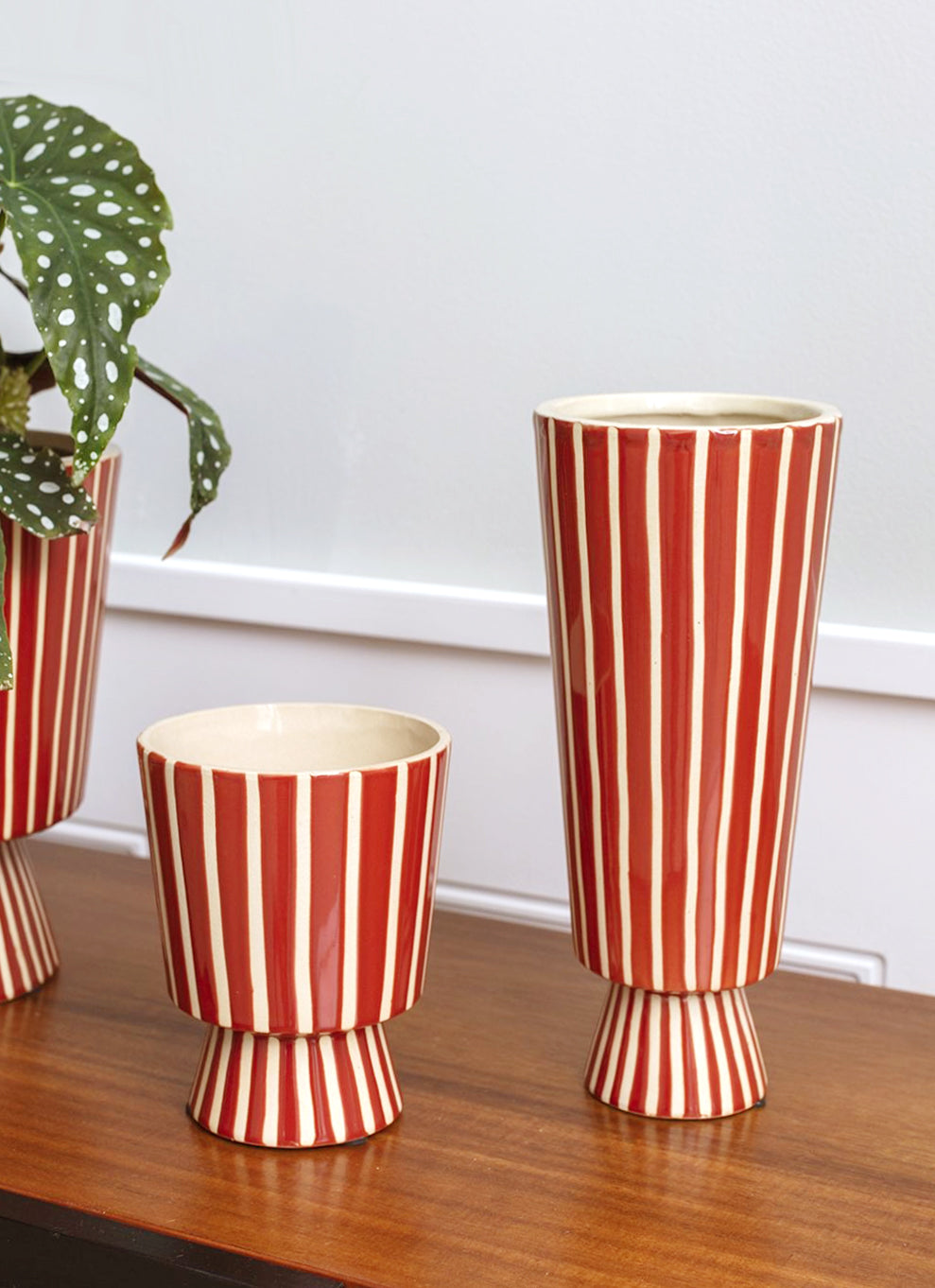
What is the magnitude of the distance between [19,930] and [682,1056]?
294mm

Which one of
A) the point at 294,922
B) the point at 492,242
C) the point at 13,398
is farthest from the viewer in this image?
the point at 492,242

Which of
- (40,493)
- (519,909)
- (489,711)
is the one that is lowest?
(519,909)

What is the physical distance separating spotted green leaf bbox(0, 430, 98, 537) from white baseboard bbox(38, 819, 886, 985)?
0.76 feet

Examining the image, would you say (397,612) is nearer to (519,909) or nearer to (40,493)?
(519,909)

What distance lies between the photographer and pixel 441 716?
0.82 m

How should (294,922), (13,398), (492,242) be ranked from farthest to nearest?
1. (492,242)
2. (13,398)
3. (294,922)

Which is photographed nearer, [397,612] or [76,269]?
[76,269]

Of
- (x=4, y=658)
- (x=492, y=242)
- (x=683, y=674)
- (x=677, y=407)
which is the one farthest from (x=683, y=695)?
(x=492, y=242)

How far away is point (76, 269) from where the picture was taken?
0.50 meters

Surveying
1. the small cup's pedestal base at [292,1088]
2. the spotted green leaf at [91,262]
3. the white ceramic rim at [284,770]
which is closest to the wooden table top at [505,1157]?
the small cup's pedestal base at [292,1088]

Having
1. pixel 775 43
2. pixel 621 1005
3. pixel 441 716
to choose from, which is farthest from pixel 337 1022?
pixel 775 43

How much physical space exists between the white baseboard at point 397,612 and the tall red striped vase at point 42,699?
18 centimetres

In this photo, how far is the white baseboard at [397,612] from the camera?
0.71 m

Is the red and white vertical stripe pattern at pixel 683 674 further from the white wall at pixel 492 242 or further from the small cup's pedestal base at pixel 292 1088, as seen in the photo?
the white wall at pixel 492 242
